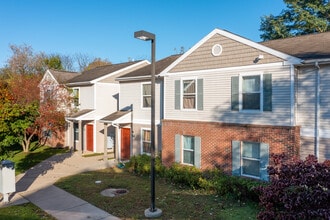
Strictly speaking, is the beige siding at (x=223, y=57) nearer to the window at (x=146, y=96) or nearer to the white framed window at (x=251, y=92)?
the white framed window at (x=251, y=92)

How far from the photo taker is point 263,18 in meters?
30.6

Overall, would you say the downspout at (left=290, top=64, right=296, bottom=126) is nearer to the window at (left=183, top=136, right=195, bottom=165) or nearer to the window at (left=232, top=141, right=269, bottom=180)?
the window at (left=232, top=141, right=269, bottom=180)

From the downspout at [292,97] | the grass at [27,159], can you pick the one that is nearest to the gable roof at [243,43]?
the downspout at [292,97]

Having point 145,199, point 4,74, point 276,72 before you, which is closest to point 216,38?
point 276,72

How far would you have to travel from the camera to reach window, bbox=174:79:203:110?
13.1m

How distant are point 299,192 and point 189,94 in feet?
28.6

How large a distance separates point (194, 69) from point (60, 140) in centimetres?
1684

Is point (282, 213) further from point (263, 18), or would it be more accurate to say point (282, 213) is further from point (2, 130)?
point (263, 18)

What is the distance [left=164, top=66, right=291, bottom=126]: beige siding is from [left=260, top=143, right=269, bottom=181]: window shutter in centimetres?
98

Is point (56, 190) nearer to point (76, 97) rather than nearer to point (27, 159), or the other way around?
point (27, 159)

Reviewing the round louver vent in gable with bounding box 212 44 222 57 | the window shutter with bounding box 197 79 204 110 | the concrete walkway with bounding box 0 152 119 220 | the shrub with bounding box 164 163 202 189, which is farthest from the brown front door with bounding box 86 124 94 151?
the round louver vent in gable with bounding box 212 44 222 57

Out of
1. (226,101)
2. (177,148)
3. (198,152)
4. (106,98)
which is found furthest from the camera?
(106,98)

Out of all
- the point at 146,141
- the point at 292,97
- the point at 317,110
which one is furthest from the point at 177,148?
the point at 317,110

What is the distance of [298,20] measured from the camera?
1090 inches
